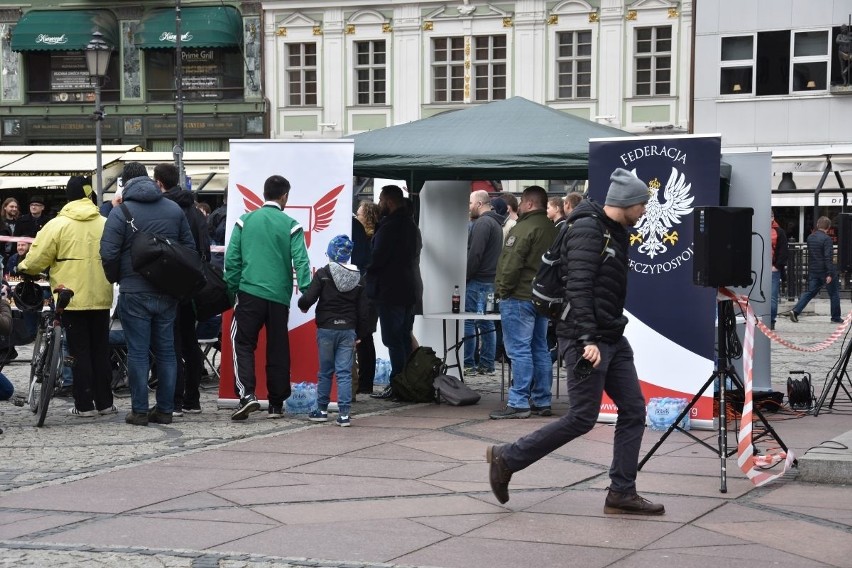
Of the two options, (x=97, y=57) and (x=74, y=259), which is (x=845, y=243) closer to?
(x=74, y=259)

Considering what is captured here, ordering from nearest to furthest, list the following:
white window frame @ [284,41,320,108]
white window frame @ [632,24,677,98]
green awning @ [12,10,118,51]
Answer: white window frame @ [632,24,677,98], white window frame @ [284,41,320,108], green awning @ [12,10,118,51]

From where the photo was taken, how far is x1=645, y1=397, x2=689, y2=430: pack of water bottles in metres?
10.7

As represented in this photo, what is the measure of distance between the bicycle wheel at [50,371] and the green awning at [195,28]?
27.6 metres

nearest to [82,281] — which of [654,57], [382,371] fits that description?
[382,371]

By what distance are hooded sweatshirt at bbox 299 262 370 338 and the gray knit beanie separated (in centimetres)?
379

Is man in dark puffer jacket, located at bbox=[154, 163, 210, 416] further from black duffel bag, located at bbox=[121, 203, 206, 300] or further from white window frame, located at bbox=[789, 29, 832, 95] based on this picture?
white window frame, located at bbox=[789, 29, 832, 95]

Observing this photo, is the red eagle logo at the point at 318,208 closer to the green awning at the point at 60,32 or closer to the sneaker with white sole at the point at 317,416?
the sneaker with white sole at the point at 317,416

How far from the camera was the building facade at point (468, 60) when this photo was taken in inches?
1390

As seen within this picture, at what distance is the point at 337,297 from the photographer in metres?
10.9

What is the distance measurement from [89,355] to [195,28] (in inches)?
1087

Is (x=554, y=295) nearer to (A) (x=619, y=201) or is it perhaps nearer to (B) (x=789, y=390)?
(A) (x=619, y=201)

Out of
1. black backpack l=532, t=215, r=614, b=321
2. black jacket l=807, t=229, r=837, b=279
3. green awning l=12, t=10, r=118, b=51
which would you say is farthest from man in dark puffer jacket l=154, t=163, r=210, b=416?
green awning l=12, t=10, r=118, b=51

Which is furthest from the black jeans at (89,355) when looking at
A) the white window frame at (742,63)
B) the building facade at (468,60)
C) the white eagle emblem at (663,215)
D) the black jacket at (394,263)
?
the white window frame at (742,63)

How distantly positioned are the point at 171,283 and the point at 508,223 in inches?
262
